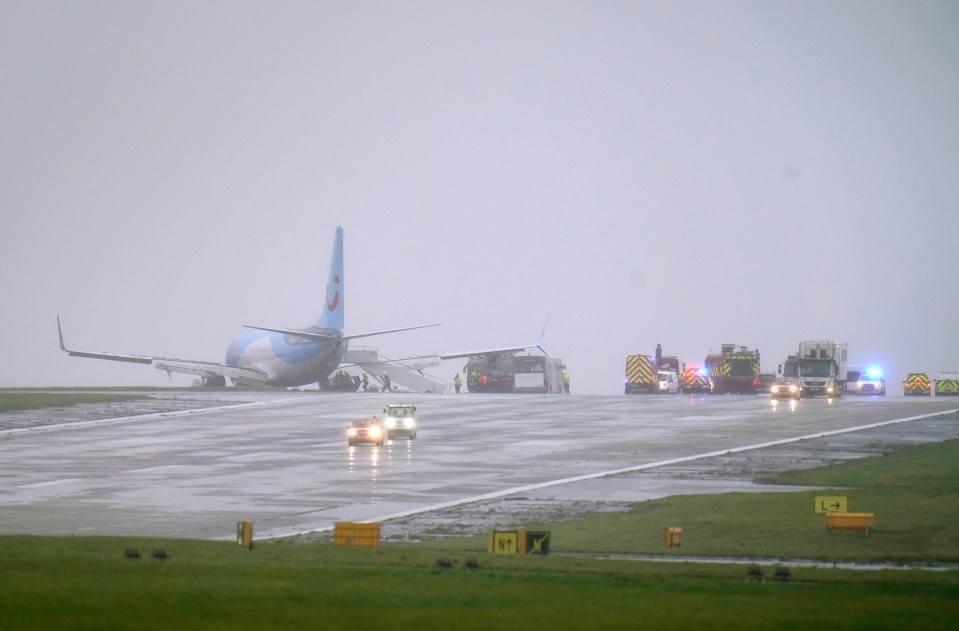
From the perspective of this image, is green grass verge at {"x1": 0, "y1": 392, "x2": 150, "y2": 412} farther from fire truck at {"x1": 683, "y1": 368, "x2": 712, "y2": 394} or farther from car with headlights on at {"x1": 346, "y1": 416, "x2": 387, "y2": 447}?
fire truck at {"x1": 683, "y1": 368, "x2": 712, "y2": 394}

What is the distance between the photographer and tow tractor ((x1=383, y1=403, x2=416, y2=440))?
58406 millimetres

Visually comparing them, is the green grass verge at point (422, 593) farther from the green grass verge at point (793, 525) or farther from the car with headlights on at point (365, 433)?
the car with headlights on at point (365, 433)

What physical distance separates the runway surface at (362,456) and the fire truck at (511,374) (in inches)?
1139

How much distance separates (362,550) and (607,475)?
18785 mm

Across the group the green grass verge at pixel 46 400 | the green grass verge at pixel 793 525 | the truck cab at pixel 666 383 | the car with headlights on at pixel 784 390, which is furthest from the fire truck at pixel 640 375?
the green grass verge at pixel 793 525

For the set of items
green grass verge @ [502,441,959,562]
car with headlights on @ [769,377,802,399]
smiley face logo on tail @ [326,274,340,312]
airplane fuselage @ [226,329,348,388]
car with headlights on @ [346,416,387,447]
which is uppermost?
smiley face logo on tail @ [326,274,340,312]

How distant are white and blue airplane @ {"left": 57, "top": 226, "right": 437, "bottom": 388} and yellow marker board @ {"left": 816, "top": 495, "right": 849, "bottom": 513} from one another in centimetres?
8008

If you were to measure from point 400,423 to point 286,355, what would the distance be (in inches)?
2104

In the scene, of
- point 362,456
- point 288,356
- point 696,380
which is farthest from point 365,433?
point 696,380

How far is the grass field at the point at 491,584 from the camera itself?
15.3m

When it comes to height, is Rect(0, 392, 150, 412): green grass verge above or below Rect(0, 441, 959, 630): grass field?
above

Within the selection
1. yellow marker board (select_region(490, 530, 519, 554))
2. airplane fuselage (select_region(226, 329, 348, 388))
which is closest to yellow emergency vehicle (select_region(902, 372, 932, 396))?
airplane fuselage (select_region(226, 329, 348, 388))

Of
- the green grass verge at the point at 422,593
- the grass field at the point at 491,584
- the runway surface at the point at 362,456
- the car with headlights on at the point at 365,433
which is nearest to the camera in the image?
the green grass verge at the point at 422,593

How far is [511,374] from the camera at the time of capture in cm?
11312
